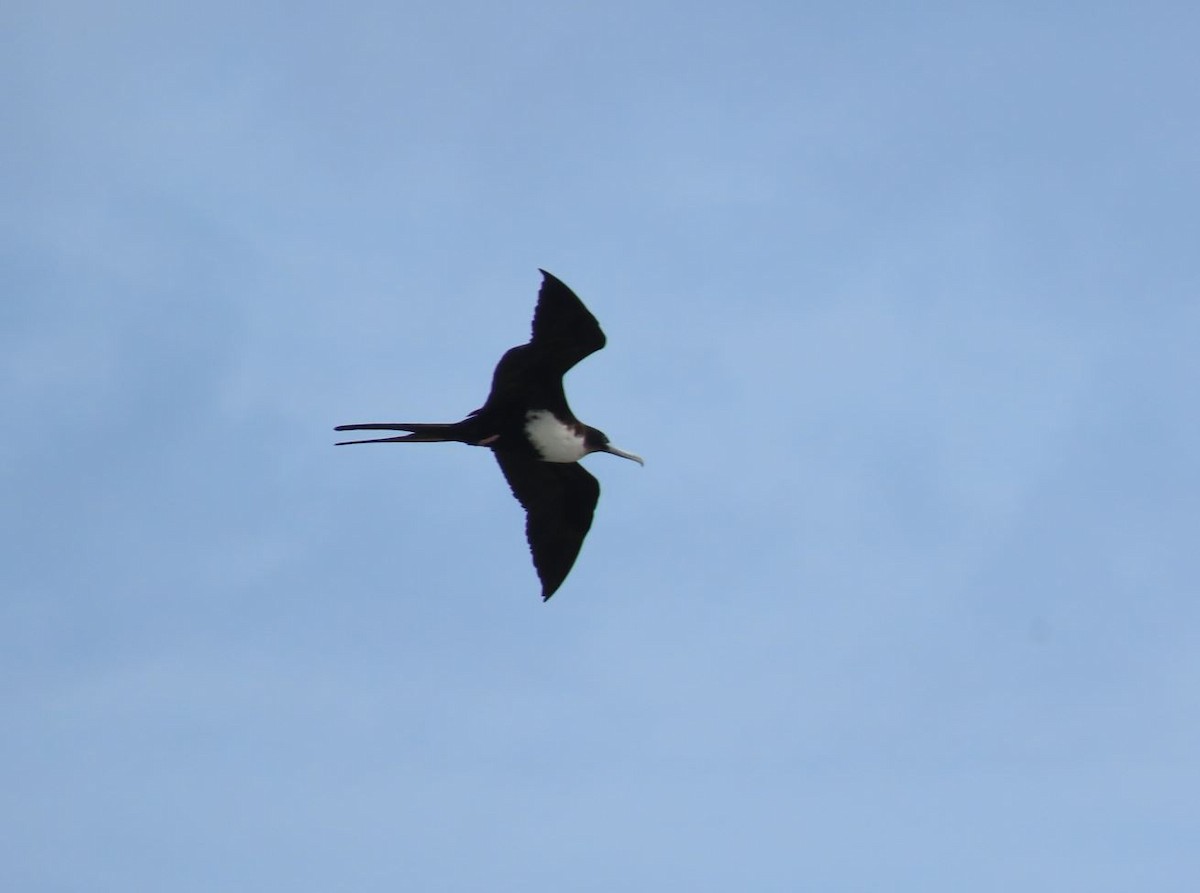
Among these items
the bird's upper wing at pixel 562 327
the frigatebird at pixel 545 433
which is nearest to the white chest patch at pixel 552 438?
the frigatebird at pixel 545 433

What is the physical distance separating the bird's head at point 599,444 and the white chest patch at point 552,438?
0.07 meters

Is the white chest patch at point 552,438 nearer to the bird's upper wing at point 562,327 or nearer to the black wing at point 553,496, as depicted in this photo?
the black wing at point 553,496

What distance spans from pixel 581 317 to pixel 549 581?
220 centimetres

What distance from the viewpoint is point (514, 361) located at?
13.2m

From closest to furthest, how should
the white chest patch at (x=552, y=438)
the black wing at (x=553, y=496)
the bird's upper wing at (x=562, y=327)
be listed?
the bird's upper wing at (x=562, y=327), the white chest patch at (x=552, y=438), the black wing at (x=553, y=496)

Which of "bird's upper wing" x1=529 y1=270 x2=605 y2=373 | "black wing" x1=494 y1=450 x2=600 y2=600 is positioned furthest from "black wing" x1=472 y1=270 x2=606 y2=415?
"black wing" x1=494 y1=450 x2=600 y2=600

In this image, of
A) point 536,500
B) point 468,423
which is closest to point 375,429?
point 468,423

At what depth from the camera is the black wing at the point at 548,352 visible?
12.7 metres

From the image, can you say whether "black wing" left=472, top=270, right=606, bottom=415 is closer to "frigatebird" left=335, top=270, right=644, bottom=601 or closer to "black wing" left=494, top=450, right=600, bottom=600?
"frigatebird" left=335, top=270, right=644, bottom=601

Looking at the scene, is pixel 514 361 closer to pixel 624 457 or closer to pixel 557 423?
pixel 557 423

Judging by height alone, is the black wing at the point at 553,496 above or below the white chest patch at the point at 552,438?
below

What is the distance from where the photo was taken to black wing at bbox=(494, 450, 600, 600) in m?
13.9

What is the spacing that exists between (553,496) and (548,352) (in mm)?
1463

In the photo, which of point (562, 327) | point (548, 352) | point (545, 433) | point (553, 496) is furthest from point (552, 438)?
point (562, 327)
